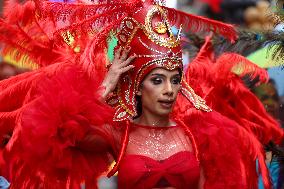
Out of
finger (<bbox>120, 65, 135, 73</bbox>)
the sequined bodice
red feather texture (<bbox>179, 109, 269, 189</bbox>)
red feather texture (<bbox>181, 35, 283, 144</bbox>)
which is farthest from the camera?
red feather texture (<bbox>181, 35, 283, 144</bbox>)

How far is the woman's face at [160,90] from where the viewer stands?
13.8ft

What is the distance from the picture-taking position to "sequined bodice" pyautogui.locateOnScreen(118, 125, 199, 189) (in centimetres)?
413

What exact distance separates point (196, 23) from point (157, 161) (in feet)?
3.16

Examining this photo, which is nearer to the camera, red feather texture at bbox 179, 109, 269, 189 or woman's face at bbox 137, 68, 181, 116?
woman's face at bbox 137, 68, 181, 116

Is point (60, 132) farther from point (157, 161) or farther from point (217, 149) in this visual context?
point (217, 149)

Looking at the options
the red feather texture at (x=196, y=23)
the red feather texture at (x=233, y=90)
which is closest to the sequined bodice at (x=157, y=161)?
the red feather texture at (x=196, y=23)

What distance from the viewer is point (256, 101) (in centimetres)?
559

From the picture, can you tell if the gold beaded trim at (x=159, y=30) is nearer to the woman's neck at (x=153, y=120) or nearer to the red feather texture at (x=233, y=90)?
the woman's neck at (x=153, y=120)

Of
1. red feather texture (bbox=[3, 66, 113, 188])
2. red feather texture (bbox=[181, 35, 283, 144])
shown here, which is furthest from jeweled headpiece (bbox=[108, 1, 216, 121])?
red feather texture (bbox=[181, 35, 283, 144])

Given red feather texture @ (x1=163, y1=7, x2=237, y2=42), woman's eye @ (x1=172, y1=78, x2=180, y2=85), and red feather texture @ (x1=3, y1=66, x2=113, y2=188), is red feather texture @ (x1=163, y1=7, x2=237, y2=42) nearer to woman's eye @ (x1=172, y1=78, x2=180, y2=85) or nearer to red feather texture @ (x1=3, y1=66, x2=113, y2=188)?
woman's eye @ (x1=172, y1=78, x2=180, y2=85)

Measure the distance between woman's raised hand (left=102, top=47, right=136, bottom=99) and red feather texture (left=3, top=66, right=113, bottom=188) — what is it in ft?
0.23

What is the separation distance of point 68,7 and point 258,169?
180 cm

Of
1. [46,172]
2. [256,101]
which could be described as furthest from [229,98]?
[46,172]

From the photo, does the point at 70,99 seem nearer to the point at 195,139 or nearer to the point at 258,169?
the point at 195,139
